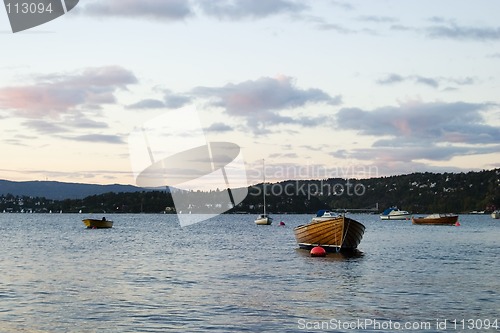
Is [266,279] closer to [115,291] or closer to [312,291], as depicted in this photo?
[312,291]

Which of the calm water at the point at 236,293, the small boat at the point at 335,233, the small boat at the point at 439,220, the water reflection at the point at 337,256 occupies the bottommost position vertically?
the small boat at the point at 439,220

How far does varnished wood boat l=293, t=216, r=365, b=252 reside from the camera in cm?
5484

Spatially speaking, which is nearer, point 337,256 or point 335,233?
point 337,256

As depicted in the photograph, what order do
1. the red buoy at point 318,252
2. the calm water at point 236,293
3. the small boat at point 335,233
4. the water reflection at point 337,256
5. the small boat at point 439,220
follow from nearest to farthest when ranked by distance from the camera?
the calm water at point 236,293, the water reflection at point 337,256, the red buoy at point 318,252, the small boat at point 335,233, the small boat at point 439,220

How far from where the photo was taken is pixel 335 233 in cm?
5531

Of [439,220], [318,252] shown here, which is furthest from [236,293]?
[439,220]

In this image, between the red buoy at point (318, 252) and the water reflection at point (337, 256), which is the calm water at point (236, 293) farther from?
the red buoy at point (318, 252)

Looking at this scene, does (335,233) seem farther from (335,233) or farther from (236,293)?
(236,293)

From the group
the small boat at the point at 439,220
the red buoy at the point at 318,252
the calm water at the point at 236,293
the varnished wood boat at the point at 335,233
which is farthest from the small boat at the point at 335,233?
the small boat at the point at 439,220

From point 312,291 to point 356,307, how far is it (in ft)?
16.7

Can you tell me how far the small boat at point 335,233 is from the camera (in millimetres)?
54844

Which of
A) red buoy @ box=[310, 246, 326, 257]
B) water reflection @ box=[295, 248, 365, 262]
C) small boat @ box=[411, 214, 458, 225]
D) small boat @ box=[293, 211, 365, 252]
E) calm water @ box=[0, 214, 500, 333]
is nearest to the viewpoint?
calm water @ box=[0, 214, 500, 333]

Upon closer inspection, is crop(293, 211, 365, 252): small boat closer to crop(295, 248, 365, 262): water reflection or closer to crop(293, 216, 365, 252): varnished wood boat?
crop(293, 216, 365, 252): varnished wood boat

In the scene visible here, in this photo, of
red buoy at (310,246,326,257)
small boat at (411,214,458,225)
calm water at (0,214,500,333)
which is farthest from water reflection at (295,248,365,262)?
small boat at (411,214,458,225)
